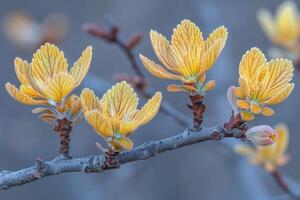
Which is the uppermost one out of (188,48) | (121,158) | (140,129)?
(140,129)

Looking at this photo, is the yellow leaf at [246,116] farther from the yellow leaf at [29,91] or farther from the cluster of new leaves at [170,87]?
the yellow leaf at [29,91]

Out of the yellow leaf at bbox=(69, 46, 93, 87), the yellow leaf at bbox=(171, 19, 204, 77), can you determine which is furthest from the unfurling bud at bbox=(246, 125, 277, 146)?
the yellow leaf at bbox=(69, 46, 93, 87)

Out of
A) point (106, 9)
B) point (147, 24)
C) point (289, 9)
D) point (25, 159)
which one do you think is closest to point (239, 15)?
point (147, 24)

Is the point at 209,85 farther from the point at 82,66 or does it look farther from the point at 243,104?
the point at 82,66

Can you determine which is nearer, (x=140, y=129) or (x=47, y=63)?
(x=47, y=63)

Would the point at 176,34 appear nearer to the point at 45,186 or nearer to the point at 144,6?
the point at 45,186

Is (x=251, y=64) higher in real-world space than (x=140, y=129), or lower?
lower

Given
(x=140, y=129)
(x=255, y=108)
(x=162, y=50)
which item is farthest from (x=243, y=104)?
(x=140, y=129)
